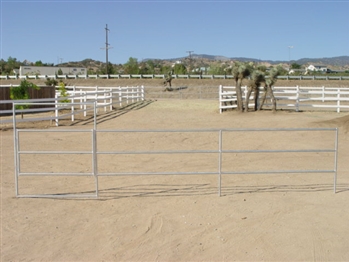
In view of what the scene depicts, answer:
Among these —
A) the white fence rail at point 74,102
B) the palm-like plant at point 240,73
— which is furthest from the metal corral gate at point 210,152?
the palm-like plant at point 240,73

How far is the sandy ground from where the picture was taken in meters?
6.16

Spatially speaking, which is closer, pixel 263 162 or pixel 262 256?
pixel 262 256

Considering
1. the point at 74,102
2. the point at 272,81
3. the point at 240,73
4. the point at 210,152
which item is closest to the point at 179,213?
the point at 210,152

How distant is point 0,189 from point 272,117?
55.7ft

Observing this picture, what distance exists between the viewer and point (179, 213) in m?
7.66

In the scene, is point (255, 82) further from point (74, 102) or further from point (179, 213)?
point (179, 213)

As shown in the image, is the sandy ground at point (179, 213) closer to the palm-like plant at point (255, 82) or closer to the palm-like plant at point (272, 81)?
the palm-like plant at point (255, 82)

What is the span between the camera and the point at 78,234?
22.1 ft

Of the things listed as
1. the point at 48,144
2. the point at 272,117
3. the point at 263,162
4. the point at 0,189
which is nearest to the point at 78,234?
the point at 0,189

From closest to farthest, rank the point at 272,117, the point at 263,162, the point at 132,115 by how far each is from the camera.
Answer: the point at 263,162 → the point at 272,117 → the point at 132,115

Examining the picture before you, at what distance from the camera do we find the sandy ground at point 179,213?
6156 millimetres

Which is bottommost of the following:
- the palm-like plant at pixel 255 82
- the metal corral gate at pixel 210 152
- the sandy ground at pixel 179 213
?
the sandy ground at pixel 179 213

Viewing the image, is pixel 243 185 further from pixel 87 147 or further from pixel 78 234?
pixel 87 147

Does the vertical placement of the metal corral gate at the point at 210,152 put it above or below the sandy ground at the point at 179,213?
above
